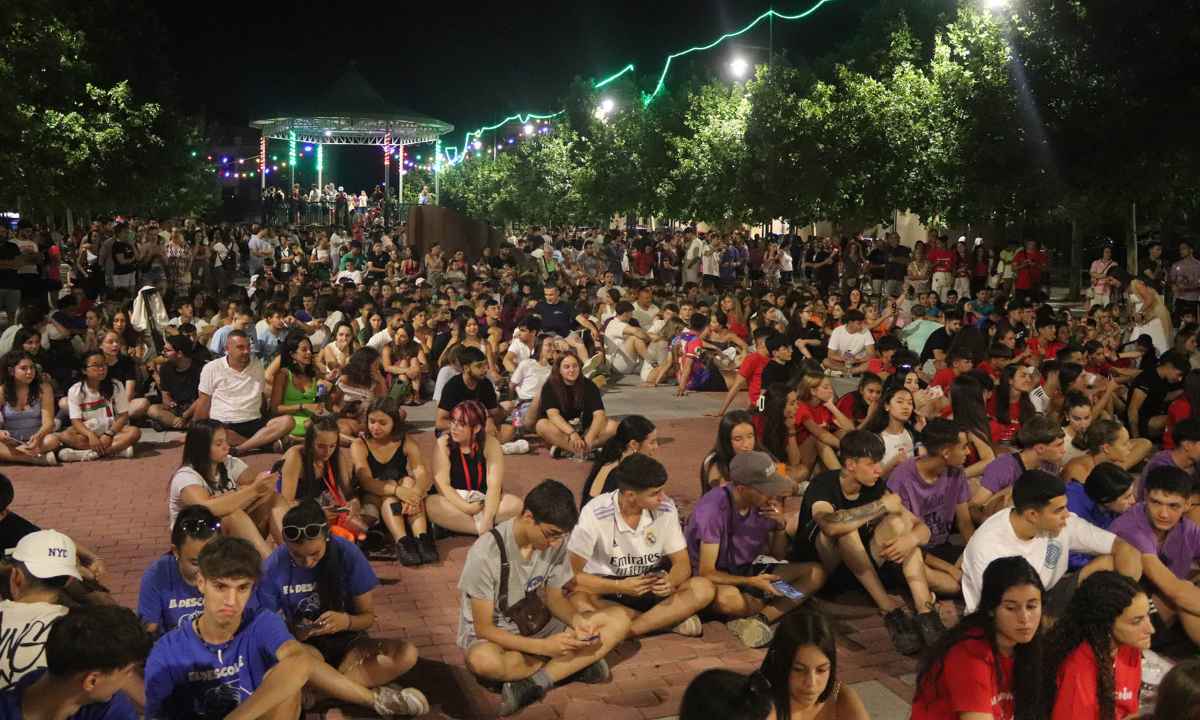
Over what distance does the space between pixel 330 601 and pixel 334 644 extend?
0.75ft

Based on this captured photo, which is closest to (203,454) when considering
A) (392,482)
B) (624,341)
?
(392,482)

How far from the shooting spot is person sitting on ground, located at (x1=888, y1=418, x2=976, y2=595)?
730cm

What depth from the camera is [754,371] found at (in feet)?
41.6

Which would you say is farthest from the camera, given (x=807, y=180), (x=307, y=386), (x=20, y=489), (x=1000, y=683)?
(x=807, y=180)

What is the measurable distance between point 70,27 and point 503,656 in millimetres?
27331

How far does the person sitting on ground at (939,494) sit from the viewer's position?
730cm

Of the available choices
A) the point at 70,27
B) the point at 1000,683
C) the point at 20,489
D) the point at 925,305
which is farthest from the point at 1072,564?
the point at 70,27

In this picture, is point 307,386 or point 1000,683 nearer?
point 1000,683

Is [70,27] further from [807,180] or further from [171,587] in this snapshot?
[171,587]

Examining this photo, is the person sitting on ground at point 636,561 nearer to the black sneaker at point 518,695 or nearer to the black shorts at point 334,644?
the black sneaker at point 518,695

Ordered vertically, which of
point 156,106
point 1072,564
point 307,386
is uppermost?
point 156,106

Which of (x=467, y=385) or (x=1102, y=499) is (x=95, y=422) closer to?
(x=467, y=385)

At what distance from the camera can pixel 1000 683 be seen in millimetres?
4539

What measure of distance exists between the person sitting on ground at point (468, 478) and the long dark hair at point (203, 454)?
1.73m
